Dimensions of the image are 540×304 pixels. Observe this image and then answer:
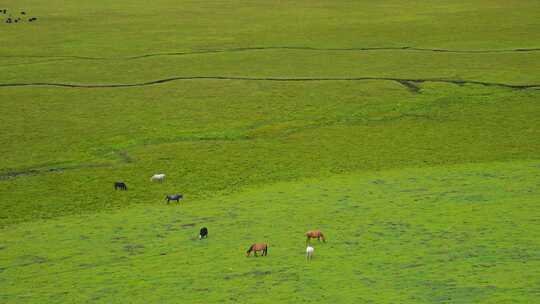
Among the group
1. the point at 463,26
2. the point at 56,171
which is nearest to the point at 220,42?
the point at 463,26

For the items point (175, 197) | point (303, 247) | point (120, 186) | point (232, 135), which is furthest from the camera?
point (232, 135)

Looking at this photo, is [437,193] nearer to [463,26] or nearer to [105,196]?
[105,196]

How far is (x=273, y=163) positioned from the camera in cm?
1711

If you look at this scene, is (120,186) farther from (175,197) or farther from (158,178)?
(175,197)

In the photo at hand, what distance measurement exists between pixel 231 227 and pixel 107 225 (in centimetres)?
190

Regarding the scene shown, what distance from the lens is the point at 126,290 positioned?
1093 centimetres

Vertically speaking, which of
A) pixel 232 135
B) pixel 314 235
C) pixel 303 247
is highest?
pixel 232 135

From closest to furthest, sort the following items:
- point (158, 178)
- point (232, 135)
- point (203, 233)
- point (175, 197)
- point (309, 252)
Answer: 1. point (309, 252)
2. point (203, 233)
3. point (175, 197)
4. point (158, 178)
5. point (232, 135)

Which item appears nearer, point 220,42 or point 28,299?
point 28,299

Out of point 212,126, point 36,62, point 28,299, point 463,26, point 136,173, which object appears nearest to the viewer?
point 28,299

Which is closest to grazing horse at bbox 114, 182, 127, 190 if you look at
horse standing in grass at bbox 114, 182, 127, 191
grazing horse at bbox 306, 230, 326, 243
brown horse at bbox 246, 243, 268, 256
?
horse standing in grass at bbox 114, 182, 127, 191

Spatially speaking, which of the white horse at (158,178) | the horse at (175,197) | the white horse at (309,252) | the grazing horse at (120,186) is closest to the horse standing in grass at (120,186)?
the grazing horse at (120,186)

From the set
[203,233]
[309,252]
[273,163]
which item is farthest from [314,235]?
[273,163]

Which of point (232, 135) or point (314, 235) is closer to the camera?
point (314, 235)
